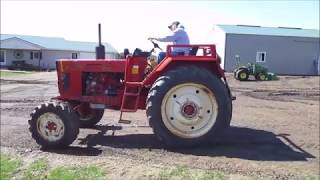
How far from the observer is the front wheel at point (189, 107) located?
7895 mm

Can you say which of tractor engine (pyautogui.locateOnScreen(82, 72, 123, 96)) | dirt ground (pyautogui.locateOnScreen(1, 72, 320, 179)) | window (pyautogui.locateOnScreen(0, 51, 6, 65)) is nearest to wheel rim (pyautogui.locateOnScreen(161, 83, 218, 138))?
dirt ground (pyautogui.locateOnScreen(1, 72, 320, 179))

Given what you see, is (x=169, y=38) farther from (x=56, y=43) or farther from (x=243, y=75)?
(x=56, y=43)

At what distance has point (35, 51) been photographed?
61750mm

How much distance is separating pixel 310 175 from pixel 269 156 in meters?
1.12

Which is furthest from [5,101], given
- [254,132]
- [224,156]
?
[224,156]

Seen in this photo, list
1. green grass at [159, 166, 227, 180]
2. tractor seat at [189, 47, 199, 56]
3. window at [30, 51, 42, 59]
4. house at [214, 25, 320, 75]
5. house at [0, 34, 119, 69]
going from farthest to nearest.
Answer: window at [30, 51, 42, 59] < house at [0, 34, 119, 69] < house at [214, 25, 320, 75] < tractor seat at [189, 47, 199, 56] < green grass at [159, 166, 227, 180]

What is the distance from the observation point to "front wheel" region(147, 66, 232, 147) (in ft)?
25.9

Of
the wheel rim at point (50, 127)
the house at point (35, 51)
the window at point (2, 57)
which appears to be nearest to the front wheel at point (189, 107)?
the wheel rim at point (50, 127)

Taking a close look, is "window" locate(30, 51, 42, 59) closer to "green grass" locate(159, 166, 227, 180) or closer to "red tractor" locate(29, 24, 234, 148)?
"red tractor" locate(29, 24, 234, 148)

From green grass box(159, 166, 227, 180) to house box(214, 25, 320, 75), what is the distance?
41.4 meters

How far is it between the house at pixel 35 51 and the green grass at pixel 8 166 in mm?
51726

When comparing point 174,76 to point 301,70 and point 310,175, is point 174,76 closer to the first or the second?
point 310,175

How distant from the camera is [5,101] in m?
16.3

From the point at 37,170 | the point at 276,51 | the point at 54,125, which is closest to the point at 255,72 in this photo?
the point at 276,51
